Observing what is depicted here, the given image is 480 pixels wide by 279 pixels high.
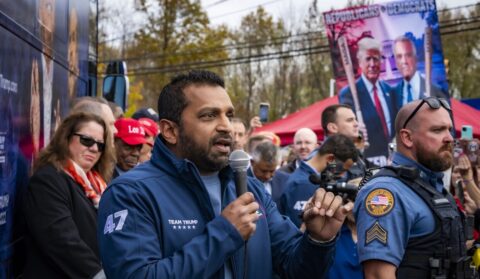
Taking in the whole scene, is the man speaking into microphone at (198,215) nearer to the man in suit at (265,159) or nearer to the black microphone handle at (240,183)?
the black microphone handle at (240,183)

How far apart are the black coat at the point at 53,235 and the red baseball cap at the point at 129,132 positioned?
174cm

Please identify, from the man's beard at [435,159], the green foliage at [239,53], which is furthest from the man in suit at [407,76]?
the green foliage at [239,53]

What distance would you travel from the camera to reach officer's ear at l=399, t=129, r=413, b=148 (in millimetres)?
4230

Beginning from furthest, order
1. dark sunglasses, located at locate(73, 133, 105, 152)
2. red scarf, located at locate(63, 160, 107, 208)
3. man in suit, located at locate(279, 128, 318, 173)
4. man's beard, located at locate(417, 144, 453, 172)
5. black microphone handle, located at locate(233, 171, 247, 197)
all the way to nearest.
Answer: man in suit, located at locate(279, 128, 318, 173) < dark sunglasses, located at locate(73, 133, 105, 152) < red scarf, located at locate(63, 160, 107, 208) < man's beard, located at locate(417, 144, 453, 172) < black microphone handle, located at locate(233, 171, 247, 197)

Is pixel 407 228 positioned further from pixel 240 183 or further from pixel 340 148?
pixel 340 148

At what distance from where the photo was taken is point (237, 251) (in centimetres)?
270

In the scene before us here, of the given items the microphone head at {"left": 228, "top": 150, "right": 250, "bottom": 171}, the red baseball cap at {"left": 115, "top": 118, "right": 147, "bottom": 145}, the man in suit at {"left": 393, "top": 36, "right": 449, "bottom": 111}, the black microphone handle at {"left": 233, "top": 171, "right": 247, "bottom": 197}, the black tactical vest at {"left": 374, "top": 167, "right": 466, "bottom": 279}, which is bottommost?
the black tactical vest at {"left": 374, "top": 167, "right": 466, "bottom": 279}

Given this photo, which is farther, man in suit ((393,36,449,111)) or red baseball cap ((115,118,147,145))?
man in suit ((393,36,449,111))

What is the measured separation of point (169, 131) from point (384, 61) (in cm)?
615

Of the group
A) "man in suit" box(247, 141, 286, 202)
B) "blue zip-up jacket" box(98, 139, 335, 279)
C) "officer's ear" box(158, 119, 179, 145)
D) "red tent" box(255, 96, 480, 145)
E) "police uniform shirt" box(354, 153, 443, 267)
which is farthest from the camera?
"red tent" box(255, 96, 480, 145)

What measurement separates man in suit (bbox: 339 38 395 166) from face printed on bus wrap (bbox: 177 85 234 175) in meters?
5.78

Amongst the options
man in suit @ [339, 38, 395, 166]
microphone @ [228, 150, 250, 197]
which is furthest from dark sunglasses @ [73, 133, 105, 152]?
man in suit @ [339, 38, 395, 166]

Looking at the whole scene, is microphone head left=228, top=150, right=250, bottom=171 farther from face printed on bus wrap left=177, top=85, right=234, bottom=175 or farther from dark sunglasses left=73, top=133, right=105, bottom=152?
dark sunglasses left=73, top=133, right=105, bottom=152

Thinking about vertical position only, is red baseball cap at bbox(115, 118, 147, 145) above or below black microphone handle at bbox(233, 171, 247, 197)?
above
